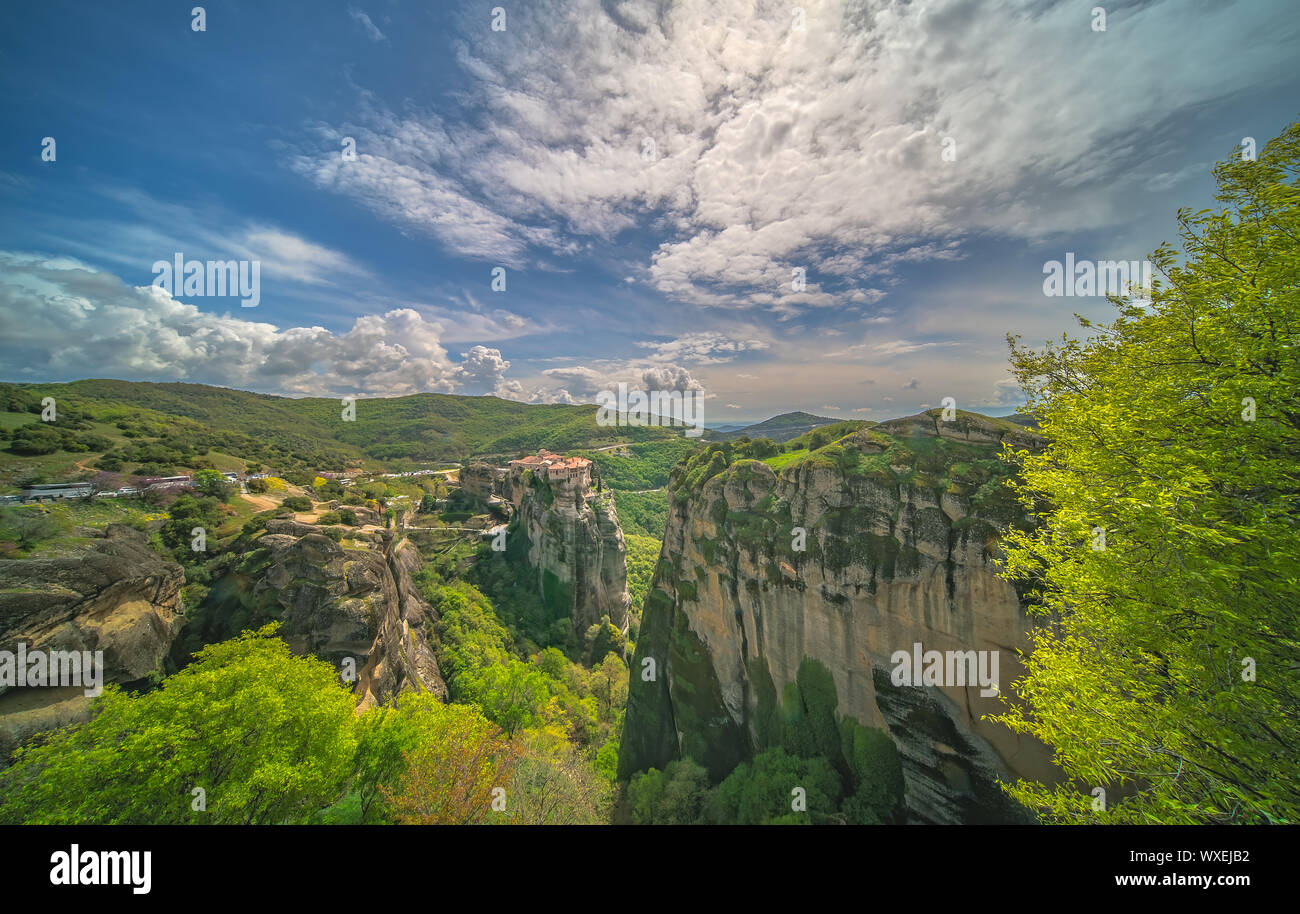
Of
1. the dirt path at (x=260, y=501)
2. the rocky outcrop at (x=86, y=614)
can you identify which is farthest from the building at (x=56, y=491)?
the rocky outcrop at (x=86, y=614)

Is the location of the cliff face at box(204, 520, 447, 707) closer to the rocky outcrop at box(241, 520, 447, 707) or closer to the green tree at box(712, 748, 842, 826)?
the rocky outcrop at box(241, 520, 447, 707)

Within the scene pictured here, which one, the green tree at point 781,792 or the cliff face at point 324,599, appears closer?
the green tree at point 781,792

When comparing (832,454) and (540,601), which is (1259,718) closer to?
(832,454)

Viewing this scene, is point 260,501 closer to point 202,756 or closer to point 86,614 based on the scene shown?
point 86,614

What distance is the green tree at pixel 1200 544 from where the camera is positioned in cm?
602

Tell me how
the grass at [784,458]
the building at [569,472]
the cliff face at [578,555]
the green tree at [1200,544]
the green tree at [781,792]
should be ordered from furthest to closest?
the building at [569,472]
the cliff face at [578,555]
the grass at [784,458]
the green tree at [781,792]
the green tree at [1200,544]

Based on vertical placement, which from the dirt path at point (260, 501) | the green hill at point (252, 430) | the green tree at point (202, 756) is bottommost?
the green tree at point (202, 756)

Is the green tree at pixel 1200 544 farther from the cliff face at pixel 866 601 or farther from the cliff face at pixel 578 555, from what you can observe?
the cliff face at pixel 578 555

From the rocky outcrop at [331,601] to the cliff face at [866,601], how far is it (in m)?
14.9

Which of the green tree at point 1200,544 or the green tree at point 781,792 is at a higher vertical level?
the green tree at point 1200,544

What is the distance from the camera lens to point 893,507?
15.6 meters

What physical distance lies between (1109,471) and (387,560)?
29869 mm
